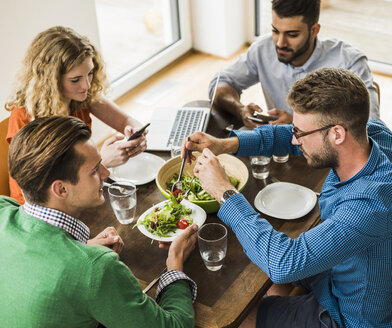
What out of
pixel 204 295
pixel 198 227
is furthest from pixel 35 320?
pixel 198 227

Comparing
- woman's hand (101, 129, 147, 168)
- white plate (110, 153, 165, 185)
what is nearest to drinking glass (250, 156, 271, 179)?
white plate (110, 153, 165, 185)

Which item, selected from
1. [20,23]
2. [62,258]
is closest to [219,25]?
[20,23]

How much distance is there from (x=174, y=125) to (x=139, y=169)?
35 centimetres

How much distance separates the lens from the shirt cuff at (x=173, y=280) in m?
1.71

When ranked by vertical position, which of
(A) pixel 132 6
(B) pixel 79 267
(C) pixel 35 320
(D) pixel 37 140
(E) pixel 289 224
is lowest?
(A) pixel 132 6

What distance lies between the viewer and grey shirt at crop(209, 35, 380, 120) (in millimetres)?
2730

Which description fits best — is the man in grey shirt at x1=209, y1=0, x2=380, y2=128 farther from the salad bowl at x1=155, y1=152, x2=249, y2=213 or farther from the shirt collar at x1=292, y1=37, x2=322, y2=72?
the salad bowl at x1=155, y1=152, x2=249, y2=213

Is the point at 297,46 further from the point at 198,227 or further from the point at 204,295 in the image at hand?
the point at 204,295

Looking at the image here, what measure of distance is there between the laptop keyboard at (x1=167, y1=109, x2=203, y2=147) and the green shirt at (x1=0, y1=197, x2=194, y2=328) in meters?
1.06

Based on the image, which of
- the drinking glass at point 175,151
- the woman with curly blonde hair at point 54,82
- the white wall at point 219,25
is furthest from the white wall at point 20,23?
the white wall at point 219,25

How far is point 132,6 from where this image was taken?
478 centimetres

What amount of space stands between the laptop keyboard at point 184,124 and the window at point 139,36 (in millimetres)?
1987

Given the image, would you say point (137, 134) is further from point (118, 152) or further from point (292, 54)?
point (292, 54)

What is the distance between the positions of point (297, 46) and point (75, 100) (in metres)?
1.14
